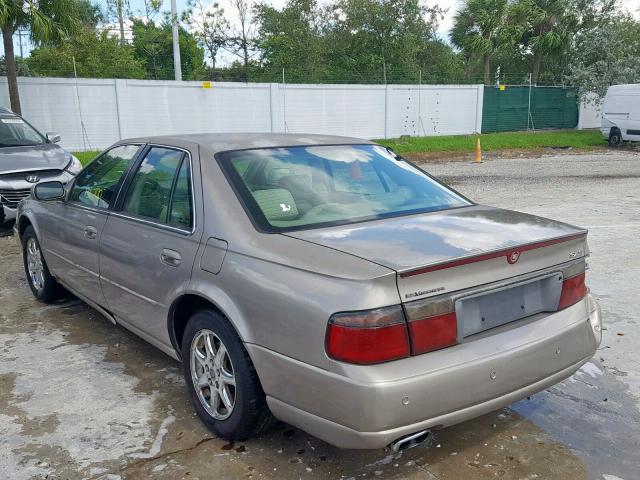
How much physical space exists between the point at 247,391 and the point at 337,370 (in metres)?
0.64

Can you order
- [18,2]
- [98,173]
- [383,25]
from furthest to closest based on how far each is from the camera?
[383,25] → [18,2] → [98,173]

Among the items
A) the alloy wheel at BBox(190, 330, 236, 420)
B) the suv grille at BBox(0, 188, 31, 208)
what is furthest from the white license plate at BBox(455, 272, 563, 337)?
the suv grille at BBox(0, 188, 31, 208)

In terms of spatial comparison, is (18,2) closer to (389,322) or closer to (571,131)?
(389,322)

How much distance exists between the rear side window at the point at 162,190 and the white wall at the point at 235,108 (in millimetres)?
16727

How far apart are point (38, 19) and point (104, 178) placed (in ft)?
41.9

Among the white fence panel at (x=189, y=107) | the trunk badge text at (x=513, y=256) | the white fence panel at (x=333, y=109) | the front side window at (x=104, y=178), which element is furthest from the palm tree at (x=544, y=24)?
the trunk badge text at (x=513, y=256)

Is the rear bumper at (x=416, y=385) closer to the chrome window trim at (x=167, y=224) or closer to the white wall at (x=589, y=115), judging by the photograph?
the chrome window trim at (x=167, y=224)

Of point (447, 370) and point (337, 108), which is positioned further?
point (337, 108)

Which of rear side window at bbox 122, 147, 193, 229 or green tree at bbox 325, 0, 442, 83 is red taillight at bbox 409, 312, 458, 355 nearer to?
rear side window at bbox 122, 147, 193, 229

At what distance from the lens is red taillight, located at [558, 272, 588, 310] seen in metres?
3.02

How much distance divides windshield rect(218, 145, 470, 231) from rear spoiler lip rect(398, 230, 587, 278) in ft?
2.42

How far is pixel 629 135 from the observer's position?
2172 cm

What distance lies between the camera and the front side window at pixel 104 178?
162 inches

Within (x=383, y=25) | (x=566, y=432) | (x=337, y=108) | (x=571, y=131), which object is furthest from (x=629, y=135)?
(x=566, y=432)
